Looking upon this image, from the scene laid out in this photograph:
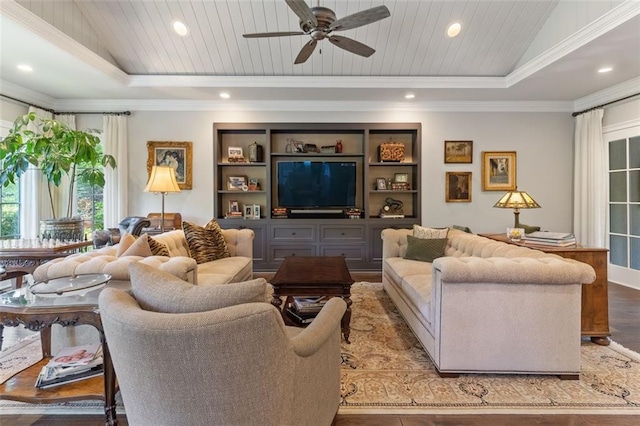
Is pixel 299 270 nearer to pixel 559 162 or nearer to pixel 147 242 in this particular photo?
pixel 147 242

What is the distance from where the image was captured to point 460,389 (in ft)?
6.34

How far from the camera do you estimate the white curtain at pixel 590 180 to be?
4.65 metres

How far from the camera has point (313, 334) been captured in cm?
123

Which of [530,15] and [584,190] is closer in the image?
[530,15]

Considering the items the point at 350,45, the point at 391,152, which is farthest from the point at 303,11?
the point at 391,152

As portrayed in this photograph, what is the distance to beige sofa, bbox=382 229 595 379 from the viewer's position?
1936 millimetres

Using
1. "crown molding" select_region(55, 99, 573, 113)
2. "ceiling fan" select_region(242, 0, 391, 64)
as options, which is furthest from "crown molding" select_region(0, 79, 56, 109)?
"ceiling fan" select_region(242, 0, 391, 64)

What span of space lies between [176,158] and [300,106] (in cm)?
218

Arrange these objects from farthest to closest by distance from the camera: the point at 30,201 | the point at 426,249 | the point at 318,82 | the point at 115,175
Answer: the point at 115,175 < the point at 30,201 < the point at 318,82 < the point at 426,249

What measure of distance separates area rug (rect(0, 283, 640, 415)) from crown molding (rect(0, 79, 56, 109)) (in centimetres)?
434

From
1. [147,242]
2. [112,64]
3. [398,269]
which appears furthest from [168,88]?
[398,269]

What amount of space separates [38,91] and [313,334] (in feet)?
19.0

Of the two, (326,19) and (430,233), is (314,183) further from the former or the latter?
(326,19)

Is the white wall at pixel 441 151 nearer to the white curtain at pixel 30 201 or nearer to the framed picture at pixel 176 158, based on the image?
the framed picture at pixel 176 158
